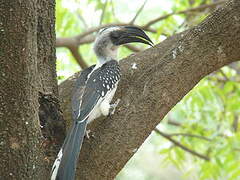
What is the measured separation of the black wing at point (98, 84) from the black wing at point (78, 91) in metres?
0.02

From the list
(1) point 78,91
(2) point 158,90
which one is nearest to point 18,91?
(2) point 158,90

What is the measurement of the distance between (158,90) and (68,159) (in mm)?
605

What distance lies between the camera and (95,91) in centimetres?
342

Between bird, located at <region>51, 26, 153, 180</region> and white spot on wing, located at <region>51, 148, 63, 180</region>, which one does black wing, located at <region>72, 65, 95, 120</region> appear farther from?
white spot on wing, located at <region>51, 148, 63, 180</region>

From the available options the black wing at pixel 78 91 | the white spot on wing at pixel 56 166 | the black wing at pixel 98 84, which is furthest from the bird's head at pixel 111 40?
the white spot on wing at pixel 56 166

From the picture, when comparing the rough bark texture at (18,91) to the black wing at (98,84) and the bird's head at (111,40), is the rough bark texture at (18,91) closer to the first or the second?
the black wing at (98,84)

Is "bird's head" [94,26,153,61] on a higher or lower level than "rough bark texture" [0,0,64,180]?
higher

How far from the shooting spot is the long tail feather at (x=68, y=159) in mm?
2467

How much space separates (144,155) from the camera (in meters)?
11.4

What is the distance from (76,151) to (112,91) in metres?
0.96

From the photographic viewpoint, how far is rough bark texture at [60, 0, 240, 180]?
8.57ft

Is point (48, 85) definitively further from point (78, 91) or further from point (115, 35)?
point (115, 35)

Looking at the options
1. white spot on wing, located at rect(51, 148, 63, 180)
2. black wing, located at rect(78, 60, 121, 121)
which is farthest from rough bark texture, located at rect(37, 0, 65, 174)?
black wing, located at rect(78, 60, 121, 121)

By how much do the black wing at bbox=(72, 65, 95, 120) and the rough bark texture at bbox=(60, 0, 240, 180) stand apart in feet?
1.28
